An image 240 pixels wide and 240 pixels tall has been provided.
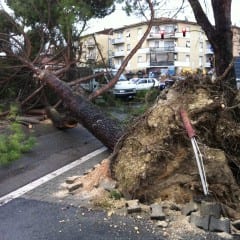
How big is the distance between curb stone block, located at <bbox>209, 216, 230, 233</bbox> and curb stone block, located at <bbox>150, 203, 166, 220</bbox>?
1.78 ft

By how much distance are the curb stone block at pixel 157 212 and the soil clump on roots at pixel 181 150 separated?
317 mm

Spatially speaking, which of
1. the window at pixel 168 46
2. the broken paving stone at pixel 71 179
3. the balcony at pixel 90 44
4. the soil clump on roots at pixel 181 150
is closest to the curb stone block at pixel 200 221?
the soil clump on roots at pixel 181 150

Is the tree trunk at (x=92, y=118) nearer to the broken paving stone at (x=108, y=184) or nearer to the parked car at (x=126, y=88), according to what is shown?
the broken paving stone at (x=108, y=184)

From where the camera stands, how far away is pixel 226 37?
35.1 feet

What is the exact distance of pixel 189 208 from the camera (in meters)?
5.02

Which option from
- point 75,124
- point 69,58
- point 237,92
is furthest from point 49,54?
point 237,92

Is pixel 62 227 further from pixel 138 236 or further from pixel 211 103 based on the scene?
pixel 211 103

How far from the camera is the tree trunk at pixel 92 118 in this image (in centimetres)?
817

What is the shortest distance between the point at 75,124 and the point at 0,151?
14.8ft

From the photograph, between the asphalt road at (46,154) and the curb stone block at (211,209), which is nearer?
the curb stone block at (211,209)

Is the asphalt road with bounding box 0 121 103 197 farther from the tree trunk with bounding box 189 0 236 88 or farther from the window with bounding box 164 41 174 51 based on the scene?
the window with bounding box 164 41 174 51

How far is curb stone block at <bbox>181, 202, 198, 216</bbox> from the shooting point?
498cm

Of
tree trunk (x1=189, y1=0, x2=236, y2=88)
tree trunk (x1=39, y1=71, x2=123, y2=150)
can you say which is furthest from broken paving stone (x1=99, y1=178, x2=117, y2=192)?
tree trunk (x1=189, y1=0, x2=236, y2=88)

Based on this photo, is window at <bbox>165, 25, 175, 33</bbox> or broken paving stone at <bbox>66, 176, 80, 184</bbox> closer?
broken paving stone at <bbox>66, 176, 80, 184</bbox>
